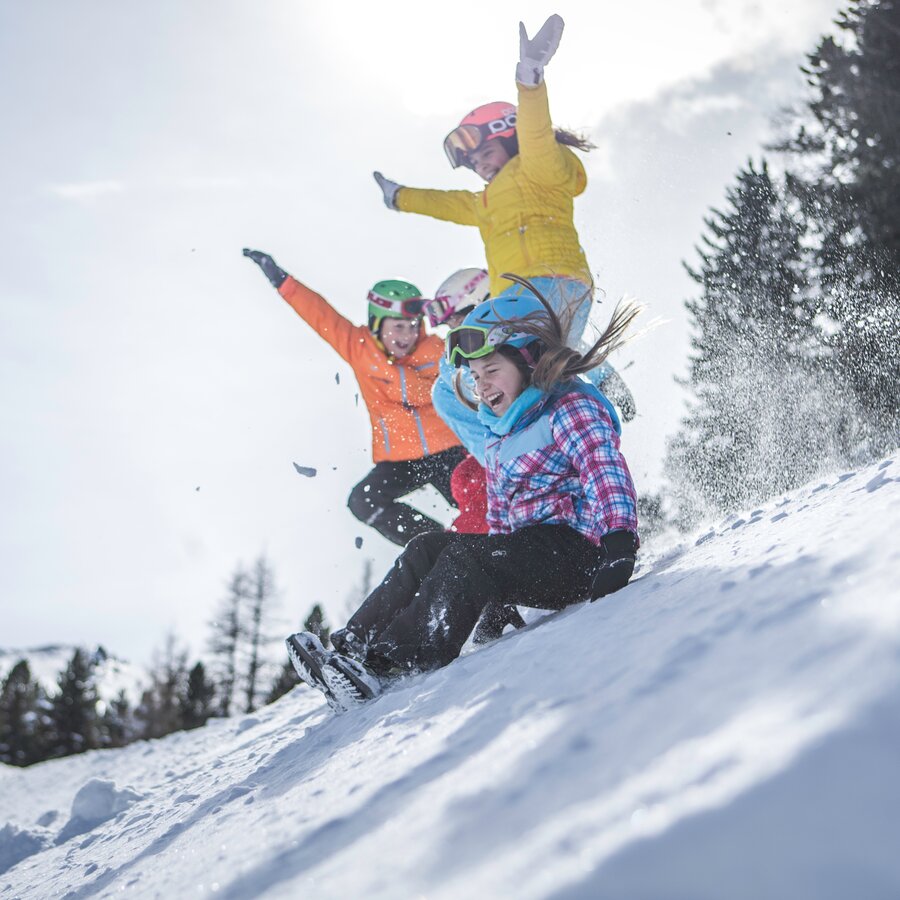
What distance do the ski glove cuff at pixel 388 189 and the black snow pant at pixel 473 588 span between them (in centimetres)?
340

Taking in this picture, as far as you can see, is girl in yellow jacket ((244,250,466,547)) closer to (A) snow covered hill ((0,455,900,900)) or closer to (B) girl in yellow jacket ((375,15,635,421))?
(B) girl in yellow jacket ((375,15,635,421))

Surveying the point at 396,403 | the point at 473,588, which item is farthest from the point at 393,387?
the point at 473,588

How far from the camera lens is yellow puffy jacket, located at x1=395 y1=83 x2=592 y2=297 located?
14.7 ft

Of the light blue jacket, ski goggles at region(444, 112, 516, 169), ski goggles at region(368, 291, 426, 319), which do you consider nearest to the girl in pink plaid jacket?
the light blue jacket

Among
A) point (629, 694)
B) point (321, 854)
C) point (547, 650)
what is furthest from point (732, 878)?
point (547, 650)

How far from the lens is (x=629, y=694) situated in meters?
1.30

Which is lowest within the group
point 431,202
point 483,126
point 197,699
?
point 197,699

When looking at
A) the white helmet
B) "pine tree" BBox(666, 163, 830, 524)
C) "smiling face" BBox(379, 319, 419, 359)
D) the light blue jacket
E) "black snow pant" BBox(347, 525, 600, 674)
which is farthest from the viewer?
"pine tree" BBox(666, 163, 830, 524)

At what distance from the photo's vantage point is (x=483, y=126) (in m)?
4.93

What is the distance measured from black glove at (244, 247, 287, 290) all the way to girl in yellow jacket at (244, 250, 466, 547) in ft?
1.37

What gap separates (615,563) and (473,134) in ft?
11.4

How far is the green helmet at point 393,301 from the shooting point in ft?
18.2

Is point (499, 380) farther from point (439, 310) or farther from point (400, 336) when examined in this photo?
point (400, 336)

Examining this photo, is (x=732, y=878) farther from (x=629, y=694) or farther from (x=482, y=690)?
(x=482, y=690)
